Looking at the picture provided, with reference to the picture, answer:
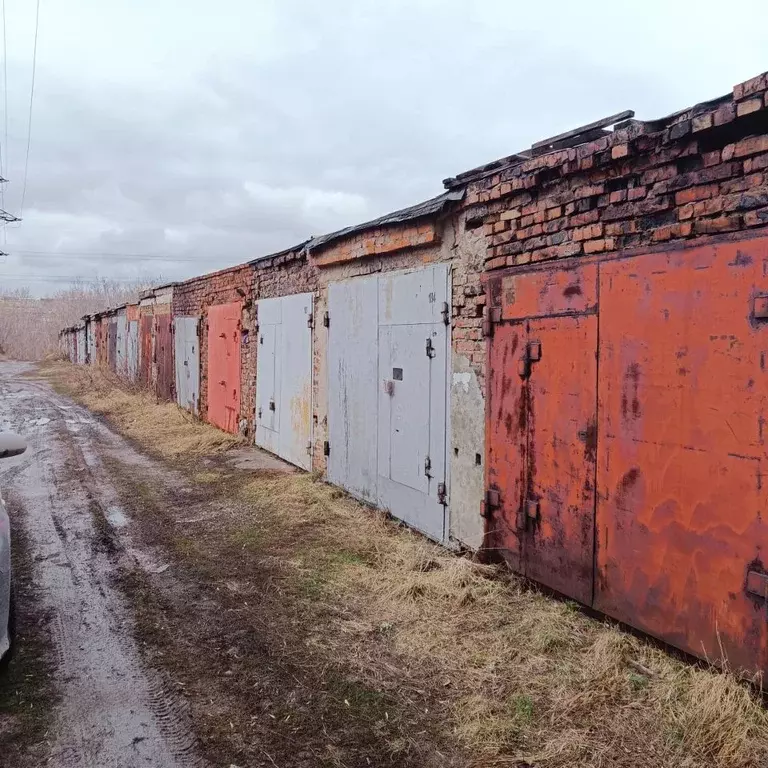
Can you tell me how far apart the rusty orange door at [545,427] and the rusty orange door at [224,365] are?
6723mm

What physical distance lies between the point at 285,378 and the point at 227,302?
295 centimetres

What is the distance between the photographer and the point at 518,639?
11.7 ft

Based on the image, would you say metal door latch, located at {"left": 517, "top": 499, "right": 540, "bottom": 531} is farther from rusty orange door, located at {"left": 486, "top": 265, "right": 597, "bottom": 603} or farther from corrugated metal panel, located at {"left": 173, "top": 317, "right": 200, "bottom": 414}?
corrugated metal panel, located at {"left": 173, "top": 317, "right": 200, "bottom": 414}

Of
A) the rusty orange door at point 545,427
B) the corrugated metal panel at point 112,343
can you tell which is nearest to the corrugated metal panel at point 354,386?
the rusty orange door at point 545,427

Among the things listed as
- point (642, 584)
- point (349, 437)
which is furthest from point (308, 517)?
point (642, 584)

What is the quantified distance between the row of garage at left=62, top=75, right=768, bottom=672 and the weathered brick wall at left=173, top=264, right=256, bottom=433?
3664 mm

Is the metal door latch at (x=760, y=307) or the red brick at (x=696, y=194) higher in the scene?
the red brick at (x=696, y=194)

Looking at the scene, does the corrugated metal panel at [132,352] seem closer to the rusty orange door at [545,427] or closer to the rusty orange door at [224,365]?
the rusty orange door at [224,365]


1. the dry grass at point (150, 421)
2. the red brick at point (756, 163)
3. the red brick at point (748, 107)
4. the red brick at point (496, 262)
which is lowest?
the dry grass at point (150, 421)

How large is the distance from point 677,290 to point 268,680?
2.87 metres

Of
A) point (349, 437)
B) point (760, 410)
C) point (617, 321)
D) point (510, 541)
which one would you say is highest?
point (617, 321)

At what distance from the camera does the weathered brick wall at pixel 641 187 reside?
2.88 metres

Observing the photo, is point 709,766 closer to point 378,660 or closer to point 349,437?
point 378,660

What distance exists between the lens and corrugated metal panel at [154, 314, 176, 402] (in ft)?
47.3
